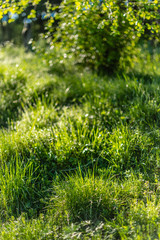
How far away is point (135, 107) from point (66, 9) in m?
2.22

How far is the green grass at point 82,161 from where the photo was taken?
85.2 inches

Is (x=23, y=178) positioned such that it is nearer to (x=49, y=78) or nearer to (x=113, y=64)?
(x=49, y=78)

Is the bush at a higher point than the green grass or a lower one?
higher

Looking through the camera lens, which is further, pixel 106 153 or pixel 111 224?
pixel 106 153

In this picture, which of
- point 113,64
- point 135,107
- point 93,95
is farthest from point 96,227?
point 113,64

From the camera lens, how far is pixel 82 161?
3.04m

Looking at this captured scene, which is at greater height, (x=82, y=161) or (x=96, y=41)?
(x=96, y=41)

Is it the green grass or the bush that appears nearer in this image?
the green grass

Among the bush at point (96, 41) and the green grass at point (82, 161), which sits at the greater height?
the bush at point (96, 41)

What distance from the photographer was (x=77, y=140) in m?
3.20

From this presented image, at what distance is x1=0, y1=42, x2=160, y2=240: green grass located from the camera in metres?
2.16

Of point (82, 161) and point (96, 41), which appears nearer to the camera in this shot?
point (82, 161)

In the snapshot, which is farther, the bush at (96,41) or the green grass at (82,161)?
the bush at (96,41)

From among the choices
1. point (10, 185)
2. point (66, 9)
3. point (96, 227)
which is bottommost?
point (96, 227)
